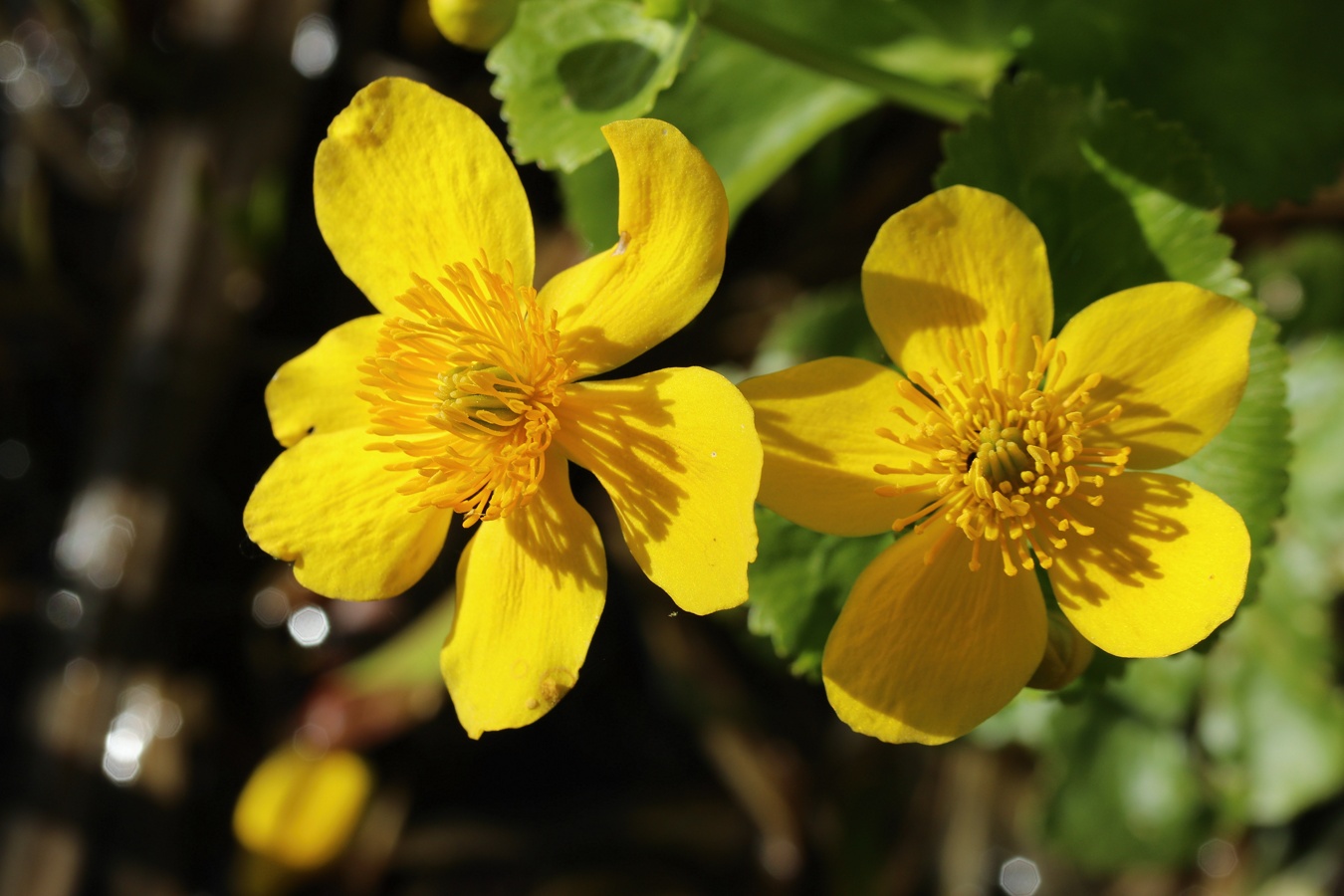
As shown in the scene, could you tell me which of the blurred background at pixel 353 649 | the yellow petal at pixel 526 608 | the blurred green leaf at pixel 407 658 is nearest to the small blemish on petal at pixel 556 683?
the yellow petal at pixel 526 608

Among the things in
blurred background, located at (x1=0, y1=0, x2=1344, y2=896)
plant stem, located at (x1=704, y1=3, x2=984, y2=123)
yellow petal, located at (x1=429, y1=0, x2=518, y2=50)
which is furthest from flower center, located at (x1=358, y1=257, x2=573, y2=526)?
blurred background, located at (x1=0, y1=0, x2=1344, y2=896)

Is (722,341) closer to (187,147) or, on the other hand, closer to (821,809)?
(821,809)

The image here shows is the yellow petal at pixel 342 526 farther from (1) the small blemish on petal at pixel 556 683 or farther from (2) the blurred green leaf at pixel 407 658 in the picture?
(2) the blurred green leaf at pixel 407 658

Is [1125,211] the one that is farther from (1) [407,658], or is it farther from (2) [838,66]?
(1) [407,658]

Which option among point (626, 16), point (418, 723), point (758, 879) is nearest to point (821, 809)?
point (758, 879)

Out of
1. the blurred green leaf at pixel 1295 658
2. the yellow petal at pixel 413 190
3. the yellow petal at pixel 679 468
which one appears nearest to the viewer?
the yellow petal at pixel 679 468

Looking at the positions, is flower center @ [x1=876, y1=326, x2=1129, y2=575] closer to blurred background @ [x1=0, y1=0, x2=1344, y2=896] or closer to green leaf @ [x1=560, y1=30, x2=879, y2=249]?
green leaf @ [x1=560, y1=30, x2=879, y2=249]

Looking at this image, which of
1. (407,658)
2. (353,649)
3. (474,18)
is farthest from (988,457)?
(353,649)
